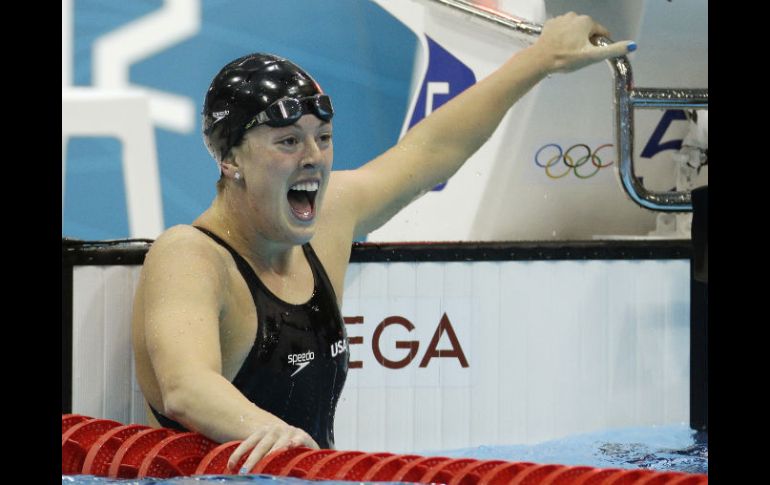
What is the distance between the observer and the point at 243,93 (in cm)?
245

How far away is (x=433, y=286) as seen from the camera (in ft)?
10.7

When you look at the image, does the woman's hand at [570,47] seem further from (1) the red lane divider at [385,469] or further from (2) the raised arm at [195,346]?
(1) the red lane divider at [385,469]

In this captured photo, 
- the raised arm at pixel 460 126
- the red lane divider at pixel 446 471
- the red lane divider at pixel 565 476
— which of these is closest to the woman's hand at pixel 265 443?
the red lane divider at pixel 446 471

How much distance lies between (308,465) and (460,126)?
127 centimetres

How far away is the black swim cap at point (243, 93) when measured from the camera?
8.01 ft

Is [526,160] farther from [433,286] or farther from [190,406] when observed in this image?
[190,406]

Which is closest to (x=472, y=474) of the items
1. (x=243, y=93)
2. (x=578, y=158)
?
(x=243, y=93)

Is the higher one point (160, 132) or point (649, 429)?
point (160, 132)

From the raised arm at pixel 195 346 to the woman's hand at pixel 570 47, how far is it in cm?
107

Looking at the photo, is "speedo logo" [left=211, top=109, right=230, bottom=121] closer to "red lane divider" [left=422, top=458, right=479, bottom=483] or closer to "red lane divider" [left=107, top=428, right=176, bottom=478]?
"red lane divider" [left=107, top=428, right=176, bottom=478]

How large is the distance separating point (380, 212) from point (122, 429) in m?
0.99

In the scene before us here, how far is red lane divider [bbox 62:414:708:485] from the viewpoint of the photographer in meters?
1.84
